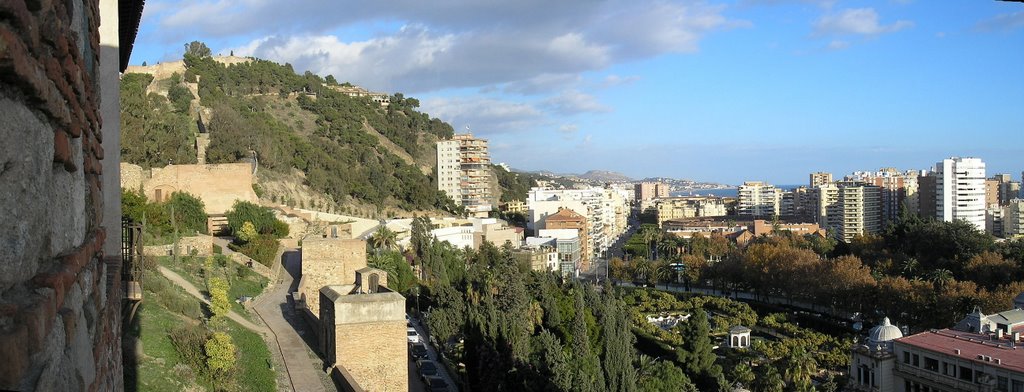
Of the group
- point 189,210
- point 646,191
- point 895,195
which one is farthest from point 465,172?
point 646,191

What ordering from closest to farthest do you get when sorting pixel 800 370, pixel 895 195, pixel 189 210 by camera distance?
pixel 800 370, pixel 189 210, pixel 895 195

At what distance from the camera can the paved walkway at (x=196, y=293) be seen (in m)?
11.3

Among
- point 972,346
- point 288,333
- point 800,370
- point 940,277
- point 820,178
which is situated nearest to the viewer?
point 288,333

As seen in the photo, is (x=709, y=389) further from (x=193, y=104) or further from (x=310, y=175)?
(x=193, y=104)

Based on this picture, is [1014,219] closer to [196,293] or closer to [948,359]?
[948,359]

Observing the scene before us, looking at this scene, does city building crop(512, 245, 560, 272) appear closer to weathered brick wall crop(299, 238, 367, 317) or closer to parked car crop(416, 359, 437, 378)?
parked car crop(416, 359, 437, 378)

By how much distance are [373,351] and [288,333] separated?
2.66 m

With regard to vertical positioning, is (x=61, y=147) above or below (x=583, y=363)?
above

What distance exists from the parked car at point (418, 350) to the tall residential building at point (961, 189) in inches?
2085

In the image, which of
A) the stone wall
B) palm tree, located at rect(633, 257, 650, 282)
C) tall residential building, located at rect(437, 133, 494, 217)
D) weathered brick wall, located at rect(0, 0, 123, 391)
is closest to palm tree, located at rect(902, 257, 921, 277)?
palm tree, located at rect(633, 257, 650, 282)

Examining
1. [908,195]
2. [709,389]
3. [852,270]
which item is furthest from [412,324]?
[908,195]

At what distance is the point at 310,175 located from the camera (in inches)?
1502

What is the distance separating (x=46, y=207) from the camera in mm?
1399

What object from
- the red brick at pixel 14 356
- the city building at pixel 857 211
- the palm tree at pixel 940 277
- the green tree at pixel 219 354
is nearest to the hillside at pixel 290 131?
the green tree at pixel 219 354
